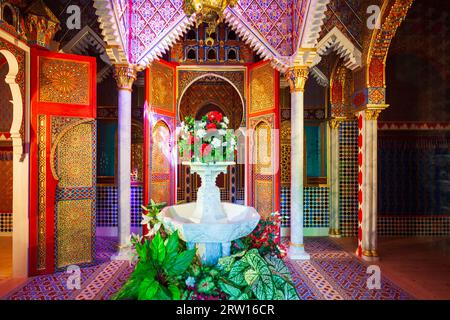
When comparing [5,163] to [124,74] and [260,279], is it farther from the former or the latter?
[260,279]

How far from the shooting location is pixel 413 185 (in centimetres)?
668

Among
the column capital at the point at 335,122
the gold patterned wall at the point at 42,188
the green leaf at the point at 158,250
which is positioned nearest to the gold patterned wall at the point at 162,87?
the gold patterned wall at the point at 42,188

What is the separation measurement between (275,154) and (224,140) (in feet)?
7.70

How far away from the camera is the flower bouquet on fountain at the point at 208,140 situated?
3.40m

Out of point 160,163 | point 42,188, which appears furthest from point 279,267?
point 42,188

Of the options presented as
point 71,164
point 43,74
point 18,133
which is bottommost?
point 71,164

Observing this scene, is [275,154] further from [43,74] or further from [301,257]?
[43,74]

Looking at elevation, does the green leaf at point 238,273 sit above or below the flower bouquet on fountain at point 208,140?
below

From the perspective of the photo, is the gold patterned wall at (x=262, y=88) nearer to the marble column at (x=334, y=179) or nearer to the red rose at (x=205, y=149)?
the marble column at (x=334, y=179)

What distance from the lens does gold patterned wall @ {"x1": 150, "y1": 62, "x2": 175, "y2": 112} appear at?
18.3 feet

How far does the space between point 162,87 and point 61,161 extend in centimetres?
228

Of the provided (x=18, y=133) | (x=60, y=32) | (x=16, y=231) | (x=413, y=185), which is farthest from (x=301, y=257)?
(x=60, y=32)

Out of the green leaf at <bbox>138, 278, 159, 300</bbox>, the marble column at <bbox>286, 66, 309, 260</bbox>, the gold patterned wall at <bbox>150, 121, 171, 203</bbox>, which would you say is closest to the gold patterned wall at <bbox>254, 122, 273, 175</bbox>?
the marble column at <bbox>286, 66, 309, 260</bbox>

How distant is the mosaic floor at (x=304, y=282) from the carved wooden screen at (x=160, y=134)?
1.39 metres
